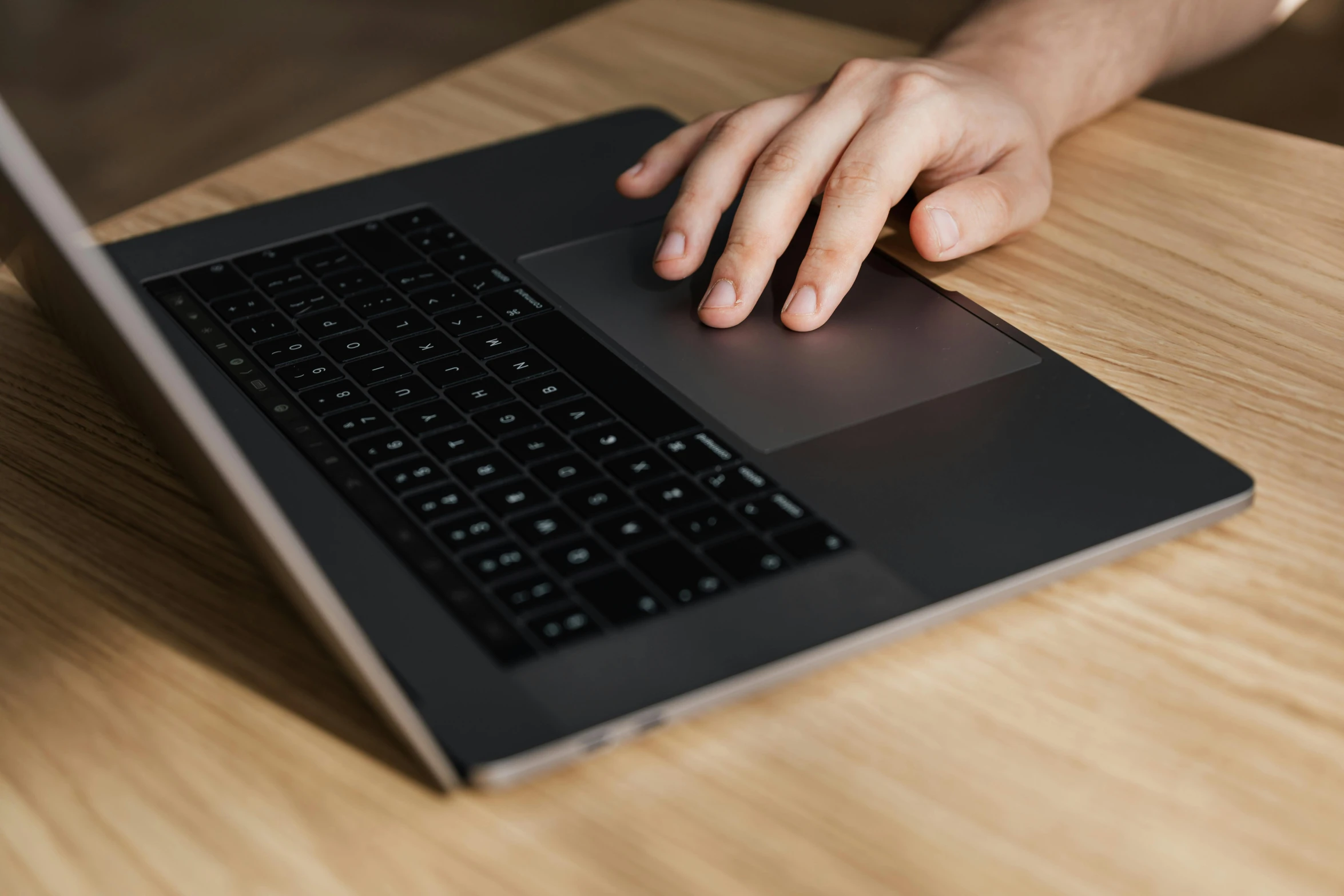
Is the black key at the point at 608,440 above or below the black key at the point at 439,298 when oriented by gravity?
above

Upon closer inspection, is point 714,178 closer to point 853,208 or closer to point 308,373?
point 853,208

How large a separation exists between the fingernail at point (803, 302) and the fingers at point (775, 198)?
0.07ft

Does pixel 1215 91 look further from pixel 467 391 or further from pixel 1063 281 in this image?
pixel 467 391

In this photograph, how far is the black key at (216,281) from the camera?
2.28 feet

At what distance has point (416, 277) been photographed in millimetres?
709

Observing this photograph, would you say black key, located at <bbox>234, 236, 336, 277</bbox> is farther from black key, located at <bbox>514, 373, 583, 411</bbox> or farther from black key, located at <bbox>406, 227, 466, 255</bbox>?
black key, located at <bbox>514, 373, 583, 411</bbox>

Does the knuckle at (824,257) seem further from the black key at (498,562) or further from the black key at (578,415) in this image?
the black key at (498,562)

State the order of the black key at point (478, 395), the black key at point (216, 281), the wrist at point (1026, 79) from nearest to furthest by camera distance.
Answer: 1. the black key at point (478, 395)
2. the black key at point (216, 281)
3. the wrist at point (1026, 79)

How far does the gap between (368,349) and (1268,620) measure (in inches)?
16.9

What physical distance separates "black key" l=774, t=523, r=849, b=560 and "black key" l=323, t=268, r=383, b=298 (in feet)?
1.02

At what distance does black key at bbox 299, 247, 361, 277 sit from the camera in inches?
28.3

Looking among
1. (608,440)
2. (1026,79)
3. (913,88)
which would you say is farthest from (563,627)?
(1026,79)

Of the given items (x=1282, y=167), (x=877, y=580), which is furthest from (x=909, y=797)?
(x=1282, y=167)

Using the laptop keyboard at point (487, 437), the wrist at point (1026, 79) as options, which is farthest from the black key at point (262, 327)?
the wrist at point (1026, 79)
